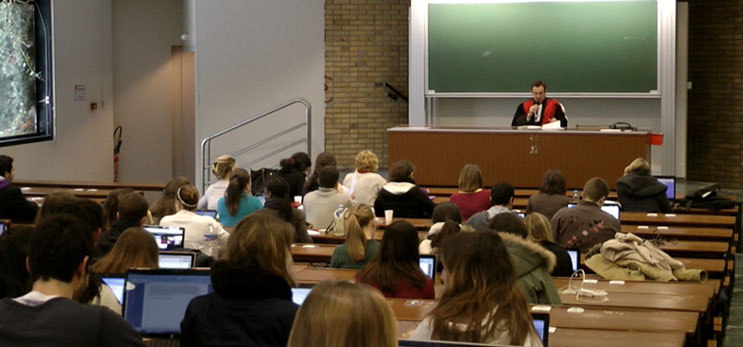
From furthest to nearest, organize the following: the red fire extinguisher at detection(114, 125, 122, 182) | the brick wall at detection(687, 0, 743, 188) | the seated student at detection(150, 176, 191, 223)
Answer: the red fire extinguisher at detection(114, 125, 122, 182) → the brick wall at detection(687, 0, 743, 188) → the seated student at detection(150, 176, 191, 223)

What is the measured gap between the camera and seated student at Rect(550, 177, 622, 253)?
722cm

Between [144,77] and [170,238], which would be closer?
[170,238]

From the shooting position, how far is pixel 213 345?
3.31 m

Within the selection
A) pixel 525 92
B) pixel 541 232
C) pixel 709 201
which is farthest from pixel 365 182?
pixel 525 92

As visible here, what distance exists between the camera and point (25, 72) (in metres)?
14.3

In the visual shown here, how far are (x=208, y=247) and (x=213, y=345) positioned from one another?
3360 mm

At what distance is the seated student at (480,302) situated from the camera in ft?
10.7

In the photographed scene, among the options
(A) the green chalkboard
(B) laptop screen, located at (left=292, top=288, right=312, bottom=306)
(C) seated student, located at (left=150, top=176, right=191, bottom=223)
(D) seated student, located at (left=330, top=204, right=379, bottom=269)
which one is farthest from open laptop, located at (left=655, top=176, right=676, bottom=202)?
(B) laptop screen, located at (left=292, top=288, right=312, bottom=306)

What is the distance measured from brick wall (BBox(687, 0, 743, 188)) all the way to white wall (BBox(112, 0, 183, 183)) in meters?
8.15

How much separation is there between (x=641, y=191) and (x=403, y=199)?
2213mm

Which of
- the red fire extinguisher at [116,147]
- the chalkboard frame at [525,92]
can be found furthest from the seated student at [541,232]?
the red fire extinguisher at [116,147]

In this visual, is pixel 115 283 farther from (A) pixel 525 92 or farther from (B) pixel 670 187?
(A) pixel 525 92

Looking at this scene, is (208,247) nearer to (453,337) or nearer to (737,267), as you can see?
(453,337)

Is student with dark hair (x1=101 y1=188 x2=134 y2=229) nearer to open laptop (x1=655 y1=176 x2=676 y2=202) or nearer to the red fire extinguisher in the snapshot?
open laptop (x1=655 y1=176 x2=676 y2=202)
